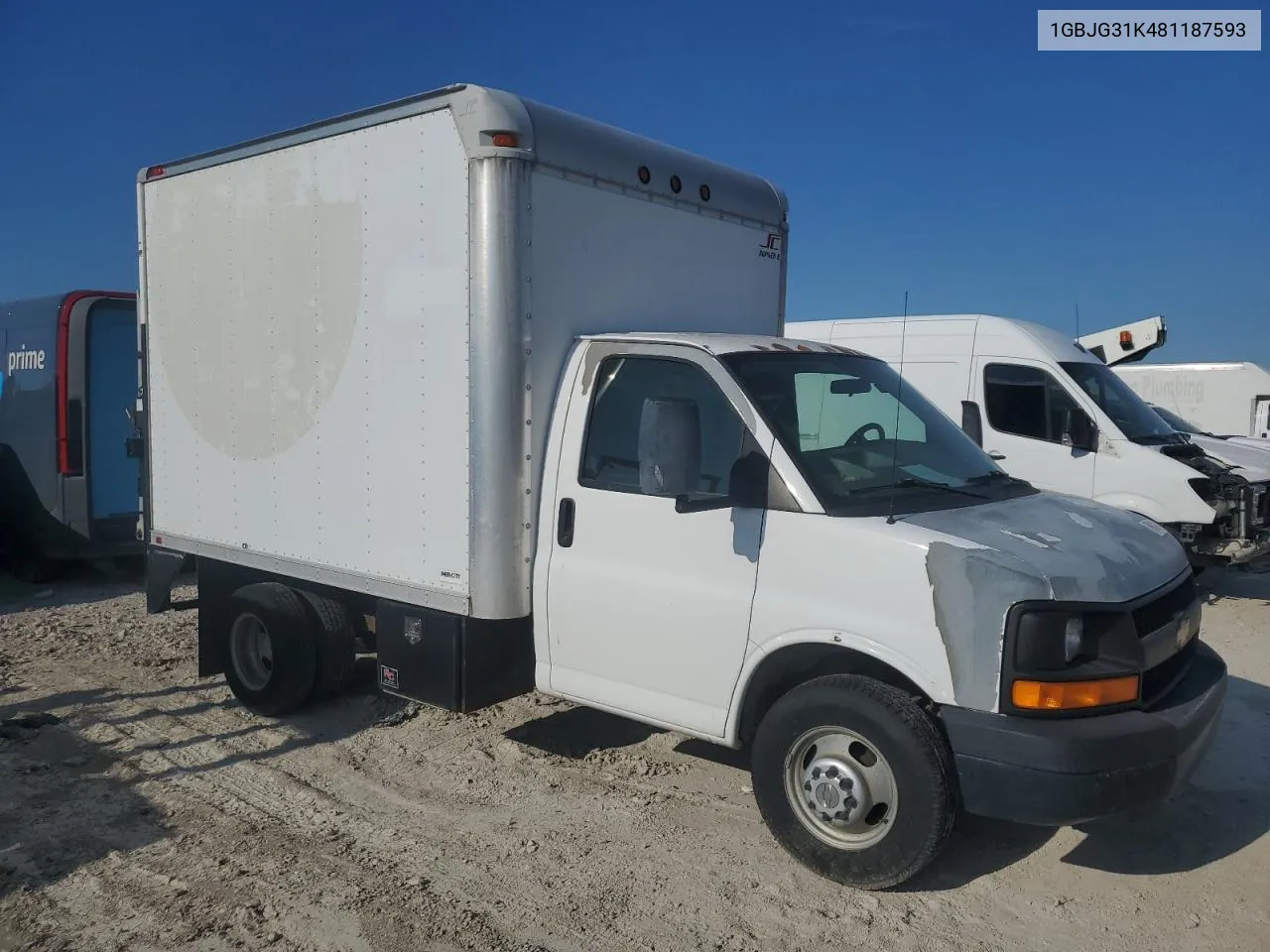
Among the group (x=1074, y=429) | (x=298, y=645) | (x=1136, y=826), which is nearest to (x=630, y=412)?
(x=298, y=645)

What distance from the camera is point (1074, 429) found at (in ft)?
30.3

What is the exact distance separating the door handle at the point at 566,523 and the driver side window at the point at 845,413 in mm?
1096

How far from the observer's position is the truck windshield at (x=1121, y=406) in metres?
9.27

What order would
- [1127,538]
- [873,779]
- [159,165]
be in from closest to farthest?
[873,779] → [1127,538] → [159,165]

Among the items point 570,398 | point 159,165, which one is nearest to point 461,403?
point 570,398

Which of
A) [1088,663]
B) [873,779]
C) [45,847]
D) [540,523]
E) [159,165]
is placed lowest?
[45,847]

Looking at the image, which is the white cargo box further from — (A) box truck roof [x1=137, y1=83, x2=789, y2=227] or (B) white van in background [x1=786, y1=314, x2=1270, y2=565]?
(B) white van in background [x1=786, y1=314, x2=1270, y2=565]

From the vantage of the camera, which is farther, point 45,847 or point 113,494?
point 113,494

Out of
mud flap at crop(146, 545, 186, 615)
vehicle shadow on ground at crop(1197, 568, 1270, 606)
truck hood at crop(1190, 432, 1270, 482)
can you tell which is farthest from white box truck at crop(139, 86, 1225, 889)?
vehicle shadow on ground at crop(1197, 568, 1270, 606)

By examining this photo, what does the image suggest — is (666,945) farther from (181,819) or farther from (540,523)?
(181,819)

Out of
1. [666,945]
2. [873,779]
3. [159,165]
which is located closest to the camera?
[666,945]

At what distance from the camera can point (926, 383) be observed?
10.1m

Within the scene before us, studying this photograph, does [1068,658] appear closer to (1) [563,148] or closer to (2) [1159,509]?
(1) [563,148]

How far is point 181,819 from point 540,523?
211 cm
